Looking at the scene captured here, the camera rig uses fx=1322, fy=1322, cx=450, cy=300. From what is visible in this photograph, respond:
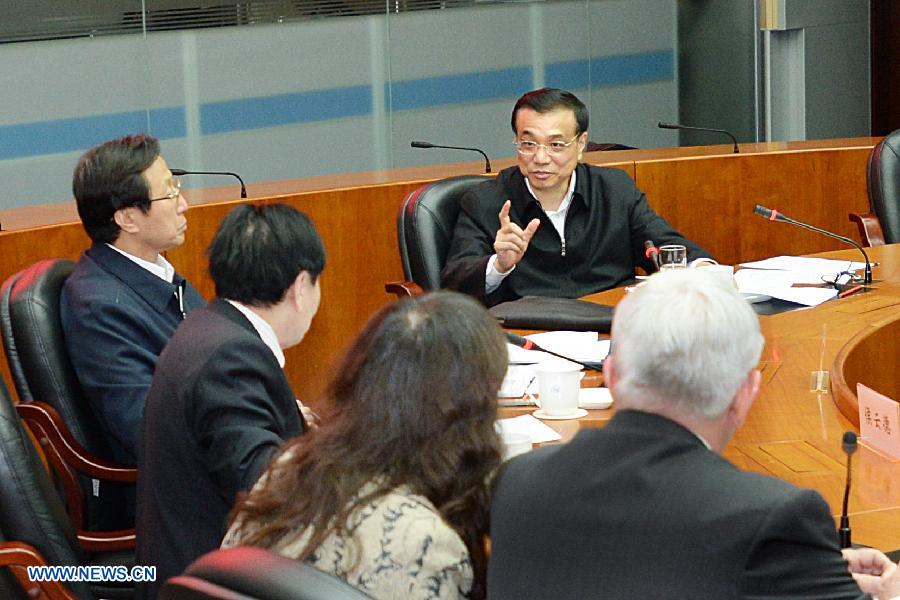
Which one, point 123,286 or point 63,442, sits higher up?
point 123,286

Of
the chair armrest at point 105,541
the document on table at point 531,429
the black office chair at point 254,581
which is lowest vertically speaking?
the chair armrest at point 105,541

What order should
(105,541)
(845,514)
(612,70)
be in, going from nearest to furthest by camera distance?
(845,514), (105,541), (612,70)

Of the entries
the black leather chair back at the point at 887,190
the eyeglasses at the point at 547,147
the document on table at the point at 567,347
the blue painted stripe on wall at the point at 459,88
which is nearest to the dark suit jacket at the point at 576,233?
the eyeglasses at the point at 547,147

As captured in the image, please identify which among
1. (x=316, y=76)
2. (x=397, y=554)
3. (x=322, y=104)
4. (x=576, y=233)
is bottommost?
(x=397, y=554)

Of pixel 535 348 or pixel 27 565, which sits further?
pixel 535 348

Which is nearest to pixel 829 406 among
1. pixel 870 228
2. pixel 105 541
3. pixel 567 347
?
pixel 567 347

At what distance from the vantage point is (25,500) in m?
2.14

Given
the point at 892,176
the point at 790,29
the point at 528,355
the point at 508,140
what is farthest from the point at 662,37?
the point at 528,355

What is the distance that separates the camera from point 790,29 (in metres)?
7.16

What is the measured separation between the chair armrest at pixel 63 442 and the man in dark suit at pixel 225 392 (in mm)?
441

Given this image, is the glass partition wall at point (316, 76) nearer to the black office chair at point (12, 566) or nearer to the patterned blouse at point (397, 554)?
the black office chair at point (12, 566)

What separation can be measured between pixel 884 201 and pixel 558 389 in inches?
85.1

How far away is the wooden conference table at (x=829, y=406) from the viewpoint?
196cm

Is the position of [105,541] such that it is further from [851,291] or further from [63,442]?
[851,291]
